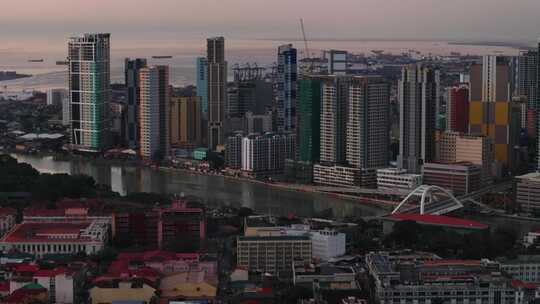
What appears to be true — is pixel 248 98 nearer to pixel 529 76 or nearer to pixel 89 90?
pixel 89 90

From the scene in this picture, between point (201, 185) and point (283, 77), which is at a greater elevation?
point (283, 77)

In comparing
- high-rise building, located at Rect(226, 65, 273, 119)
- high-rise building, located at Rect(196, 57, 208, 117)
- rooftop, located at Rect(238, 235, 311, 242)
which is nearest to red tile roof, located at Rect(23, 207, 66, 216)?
rooftop, located at Rect(238, 235, 311, 242)

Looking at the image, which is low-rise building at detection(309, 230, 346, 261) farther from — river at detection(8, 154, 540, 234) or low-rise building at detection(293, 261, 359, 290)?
river at detection(8, 154, 540, 234)

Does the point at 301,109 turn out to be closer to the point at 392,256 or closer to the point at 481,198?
the point at 481,198

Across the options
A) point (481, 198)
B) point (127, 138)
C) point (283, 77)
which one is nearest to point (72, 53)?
point (127, 138)

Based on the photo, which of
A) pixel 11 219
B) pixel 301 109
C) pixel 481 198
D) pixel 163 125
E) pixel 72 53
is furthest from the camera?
pixel 72 53

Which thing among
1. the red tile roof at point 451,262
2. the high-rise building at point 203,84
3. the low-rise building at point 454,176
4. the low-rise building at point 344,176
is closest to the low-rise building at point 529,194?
the low-rise building at point 454,176

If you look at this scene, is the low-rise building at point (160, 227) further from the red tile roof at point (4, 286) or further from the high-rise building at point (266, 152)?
the high-rise building at point (266, 152)

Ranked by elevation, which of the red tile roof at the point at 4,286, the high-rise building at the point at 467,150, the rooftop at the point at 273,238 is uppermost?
the high-rise building at the point at 467,150
